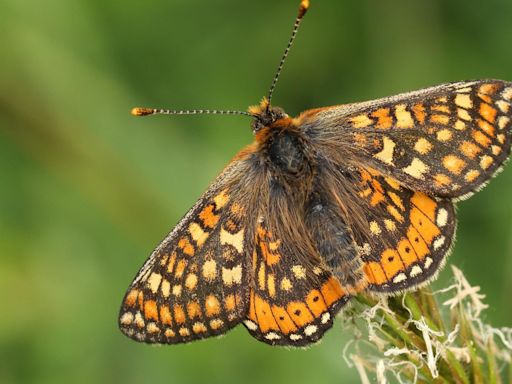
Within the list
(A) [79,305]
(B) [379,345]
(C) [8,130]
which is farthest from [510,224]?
(C) [8,130]

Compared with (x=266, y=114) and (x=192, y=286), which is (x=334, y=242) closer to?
(x=192, y=286)

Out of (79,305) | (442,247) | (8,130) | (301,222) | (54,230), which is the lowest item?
(442,247)

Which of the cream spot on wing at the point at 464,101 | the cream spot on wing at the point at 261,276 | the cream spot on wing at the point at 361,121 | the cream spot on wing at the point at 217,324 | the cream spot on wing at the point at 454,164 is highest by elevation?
the cream spot on wing at the point at 361,121

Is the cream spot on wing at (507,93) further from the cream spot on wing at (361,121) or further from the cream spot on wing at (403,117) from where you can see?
the cream spot on wing at (361,121)

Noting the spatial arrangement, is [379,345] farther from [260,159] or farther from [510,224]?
[510,224]

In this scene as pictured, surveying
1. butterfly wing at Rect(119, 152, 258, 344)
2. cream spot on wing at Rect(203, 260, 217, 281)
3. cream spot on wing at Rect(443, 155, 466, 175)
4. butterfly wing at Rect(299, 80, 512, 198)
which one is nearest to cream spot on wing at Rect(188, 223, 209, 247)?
butterfly wing at Rect(119, 152, 258, 344)

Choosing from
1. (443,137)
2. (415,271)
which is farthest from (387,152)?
(415,271)

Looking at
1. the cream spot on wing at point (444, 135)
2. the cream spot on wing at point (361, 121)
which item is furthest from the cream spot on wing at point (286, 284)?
the cream spot on wing at point (444, 135)
